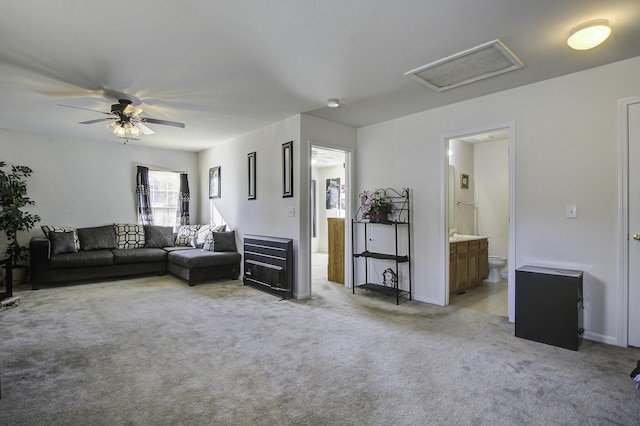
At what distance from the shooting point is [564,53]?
2.58 m

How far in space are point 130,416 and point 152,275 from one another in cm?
438

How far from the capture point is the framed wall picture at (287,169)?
4.36 metres

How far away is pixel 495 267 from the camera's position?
530cm

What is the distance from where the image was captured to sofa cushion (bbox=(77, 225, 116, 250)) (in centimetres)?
539

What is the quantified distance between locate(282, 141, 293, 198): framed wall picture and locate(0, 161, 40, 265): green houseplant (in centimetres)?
396

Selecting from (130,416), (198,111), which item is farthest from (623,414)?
(198,111)

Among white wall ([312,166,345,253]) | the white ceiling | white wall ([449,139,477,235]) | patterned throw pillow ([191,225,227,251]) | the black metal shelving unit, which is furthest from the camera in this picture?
white wall ([312,166,345,253])

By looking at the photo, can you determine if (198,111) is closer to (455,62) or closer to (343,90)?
(343,90)

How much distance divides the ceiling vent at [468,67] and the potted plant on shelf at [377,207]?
1.55 m

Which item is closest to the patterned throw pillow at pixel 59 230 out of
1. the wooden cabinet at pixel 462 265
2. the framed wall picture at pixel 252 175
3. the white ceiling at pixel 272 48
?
the white ceiling at pixel 272 48

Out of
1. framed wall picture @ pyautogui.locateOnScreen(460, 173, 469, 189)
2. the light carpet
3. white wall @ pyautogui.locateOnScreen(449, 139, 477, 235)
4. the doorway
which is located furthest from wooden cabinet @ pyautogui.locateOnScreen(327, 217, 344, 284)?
framed wall picture @ pyautogui.locateOnScreen(460, 173, 469, 189)

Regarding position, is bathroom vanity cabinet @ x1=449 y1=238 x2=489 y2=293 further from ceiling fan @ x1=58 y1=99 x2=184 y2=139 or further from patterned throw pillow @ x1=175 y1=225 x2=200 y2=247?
patterned throw pillow @ x1=175 y1=225 x2=200 y2=247

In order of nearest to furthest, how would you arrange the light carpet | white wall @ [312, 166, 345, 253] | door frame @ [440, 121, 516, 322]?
the light carpet → door frame @ [440, 121, 516, 322] → white wall @ [312, 166, 345, 253]

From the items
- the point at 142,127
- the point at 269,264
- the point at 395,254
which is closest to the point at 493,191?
the point at 395,254
